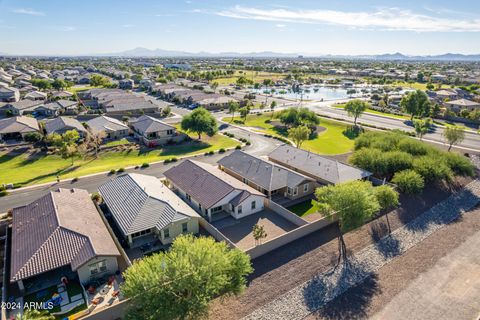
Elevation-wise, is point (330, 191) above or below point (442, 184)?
above

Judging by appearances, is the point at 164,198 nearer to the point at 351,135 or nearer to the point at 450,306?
the point at 450,306

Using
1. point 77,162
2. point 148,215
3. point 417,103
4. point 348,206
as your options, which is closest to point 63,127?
point 77,162

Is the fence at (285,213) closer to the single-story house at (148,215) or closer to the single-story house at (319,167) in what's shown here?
the single-story house at (319,167)

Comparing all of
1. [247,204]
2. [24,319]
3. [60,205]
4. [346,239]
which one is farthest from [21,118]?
[346,239]

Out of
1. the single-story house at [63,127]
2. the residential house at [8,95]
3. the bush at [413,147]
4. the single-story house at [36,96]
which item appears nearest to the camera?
the bush at [413,147]

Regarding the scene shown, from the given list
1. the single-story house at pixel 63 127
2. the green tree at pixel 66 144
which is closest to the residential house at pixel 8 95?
the single-story house at pixel 63 127

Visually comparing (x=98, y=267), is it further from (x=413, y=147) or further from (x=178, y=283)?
(x=413, y=147)

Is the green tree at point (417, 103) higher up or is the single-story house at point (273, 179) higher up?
the green tree at point (417, 103)
